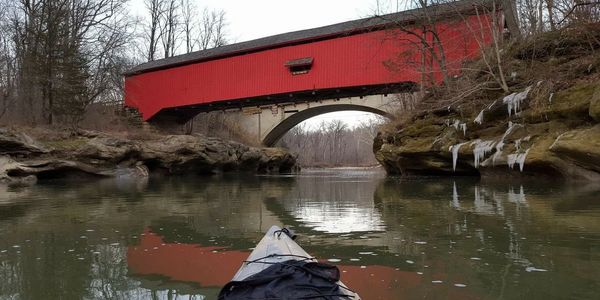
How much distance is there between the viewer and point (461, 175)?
19750 mm

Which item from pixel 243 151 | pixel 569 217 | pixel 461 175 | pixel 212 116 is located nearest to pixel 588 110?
pixel 569 217

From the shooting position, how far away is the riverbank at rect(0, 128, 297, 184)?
64.6 feet

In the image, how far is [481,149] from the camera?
1562cm

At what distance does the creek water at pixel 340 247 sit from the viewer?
371 centimetres

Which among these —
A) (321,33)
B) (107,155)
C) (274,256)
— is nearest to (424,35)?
(321,33)

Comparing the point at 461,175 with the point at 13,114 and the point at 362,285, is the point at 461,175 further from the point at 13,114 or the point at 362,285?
the point at 13,114

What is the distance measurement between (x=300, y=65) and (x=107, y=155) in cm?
1221

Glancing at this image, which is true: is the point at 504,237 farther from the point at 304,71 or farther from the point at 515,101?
the point at 304,71

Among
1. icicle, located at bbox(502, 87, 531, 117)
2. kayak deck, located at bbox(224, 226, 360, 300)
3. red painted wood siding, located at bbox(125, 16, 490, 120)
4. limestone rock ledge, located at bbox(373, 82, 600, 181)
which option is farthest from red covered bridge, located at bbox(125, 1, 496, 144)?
kayak deck, located at bbox(224, 226, 360, 300)

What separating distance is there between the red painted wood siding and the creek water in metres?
14.9

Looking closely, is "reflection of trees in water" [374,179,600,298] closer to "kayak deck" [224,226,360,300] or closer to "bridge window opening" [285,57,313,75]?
"kayak deck" [224,226,360,300]

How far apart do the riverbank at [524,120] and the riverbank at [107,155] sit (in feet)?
45.0

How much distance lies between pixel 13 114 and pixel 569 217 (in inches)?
1177

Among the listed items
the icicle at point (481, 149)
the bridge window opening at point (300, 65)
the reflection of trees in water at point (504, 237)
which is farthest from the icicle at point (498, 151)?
the bridge window opening at point (300, 65)
